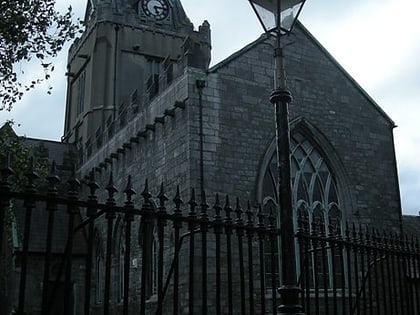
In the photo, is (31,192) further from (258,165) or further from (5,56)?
(258,165)

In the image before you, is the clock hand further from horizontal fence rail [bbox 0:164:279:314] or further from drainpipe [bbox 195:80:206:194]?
drainpipe [bbox 195:80:206:194]

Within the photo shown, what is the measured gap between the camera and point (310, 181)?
1689 centimetres

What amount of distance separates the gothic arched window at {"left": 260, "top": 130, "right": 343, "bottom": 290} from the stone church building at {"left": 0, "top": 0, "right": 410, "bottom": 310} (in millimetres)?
32

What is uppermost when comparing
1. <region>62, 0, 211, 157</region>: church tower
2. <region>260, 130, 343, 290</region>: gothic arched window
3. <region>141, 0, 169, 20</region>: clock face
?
<region>141, 0, 169, 20</region>: clock face

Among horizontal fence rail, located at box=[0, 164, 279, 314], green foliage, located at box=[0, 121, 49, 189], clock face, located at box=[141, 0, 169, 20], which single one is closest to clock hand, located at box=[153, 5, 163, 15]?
clock face, located at box=[141, 0, 169, 20]

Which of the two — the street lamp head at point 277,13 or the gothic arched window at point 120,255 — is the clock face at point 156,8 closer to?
the gothic arched window at point 120,255

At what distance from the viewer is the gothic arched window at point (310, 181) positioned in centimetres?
1622

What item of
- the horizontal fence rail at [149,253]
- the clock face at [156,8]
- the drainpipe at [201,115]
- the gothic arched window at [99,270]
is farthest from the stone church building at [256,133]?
the clock face at [156,8]

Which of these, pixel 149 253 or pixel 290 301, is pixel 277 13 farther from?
pixel 149 253

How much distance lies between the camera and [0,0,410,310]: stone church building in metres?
15.3

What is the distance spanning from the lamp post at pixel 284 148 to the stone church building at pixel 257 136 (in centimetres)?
864

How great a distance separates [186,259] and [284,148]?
9.32m

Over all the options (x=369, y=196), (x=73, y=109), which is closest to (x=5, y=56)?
(x=369, y=196)

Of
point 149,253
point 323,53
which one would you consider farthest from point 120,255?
point 323,53
